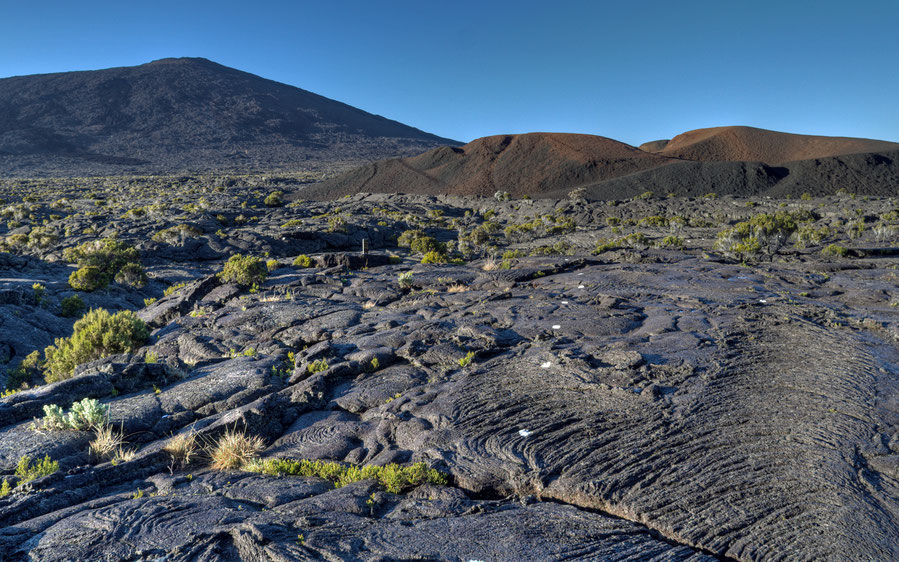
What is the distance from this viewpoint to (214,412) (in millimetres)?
7676

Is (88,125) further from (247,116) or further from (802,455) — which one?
(802,455)

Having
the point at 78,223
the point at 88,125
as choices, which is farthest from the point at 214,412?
the point at 88,125

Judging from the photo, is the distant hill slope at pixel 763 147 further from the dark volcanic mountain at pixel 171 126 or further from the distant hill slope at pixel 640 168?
the dark volcanic mountain at pixel 171 126

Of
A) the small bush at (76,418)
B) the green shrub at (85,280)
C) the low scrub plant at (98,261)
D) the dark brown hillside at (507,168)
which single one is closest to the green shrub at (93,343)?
the small bush at (76,418)

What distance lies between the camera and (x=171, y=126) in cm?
14512

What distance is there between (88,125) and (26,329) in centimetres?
16305

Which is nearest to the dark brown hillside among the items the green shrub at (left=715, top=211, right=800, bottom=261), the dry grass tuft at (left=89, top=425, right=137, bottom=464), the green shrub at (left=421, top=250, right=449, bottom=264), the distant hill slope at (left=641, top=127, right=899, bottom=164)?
the distant hill slope at (left=641, top=127, right=899, bottom=164)

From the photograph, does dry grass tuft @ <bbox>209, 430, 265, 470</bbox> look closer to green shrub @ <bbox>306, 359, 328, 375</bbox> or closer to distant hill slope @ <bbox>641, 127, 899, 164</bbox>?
green shrub @ <bbox>306, 359, 328, 375</bbox>

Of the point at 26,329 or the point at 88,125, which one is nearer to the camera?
the point at 26,329

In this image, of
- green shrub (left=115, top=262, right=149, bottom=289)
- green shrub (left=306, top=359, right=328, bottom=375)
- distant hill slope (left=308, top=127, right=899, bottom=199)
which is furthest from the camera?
distant hill slope (left=308, top=127, right=899, bottom=199)

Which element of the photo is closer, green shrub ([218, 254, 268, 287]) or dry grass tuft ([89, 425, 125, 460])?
dry grass tuft ([89, 425, 125, 460])

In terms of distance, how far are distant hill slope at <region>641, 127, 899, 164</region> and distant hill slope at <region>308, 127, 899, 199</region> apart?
0.44ft

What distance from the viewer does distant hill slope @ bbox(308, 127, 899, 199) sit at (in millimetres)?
59500

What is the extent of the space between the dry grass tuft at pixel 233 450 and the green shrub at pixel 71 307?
13583 mm
